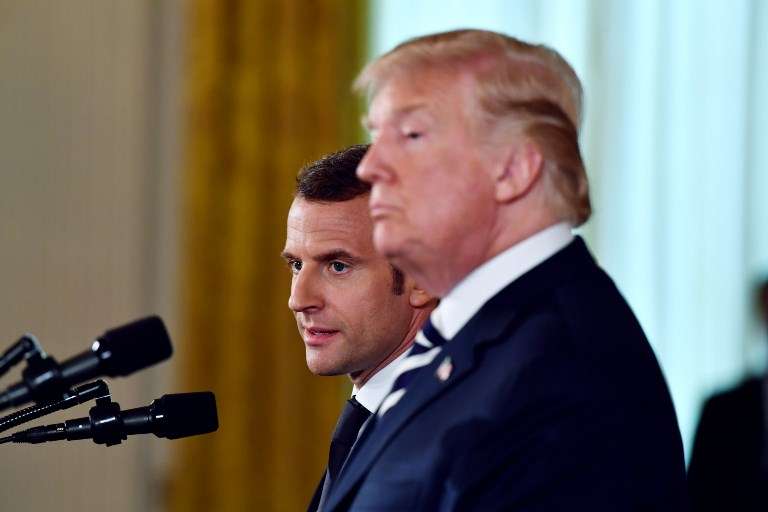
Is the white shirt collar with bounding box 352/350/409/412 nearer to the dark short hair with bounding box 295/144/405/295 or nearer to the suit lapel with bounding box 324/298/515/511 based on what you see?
the dark short hair with bounding box 295/144/405/295

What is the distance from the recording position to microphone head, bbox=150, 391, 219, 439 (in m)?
1.86

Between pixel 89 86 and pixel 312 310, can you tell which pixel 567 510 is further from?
pixel 89 86

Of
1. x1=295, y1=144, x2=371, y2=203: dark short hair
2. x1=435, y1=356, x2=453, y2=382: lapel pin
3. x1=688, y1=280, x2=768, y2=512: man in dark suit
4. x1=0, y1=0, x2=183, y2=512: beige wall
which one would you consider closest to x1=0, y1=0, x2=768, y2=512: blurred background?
x1=0, y1=0, x2=183, y2=512: beige wall

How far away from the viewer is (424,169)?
170cm

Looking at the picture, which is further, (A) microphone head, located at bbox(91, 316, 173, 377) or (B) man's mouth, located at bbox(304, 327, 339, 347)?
(B) man's mouth, located at bbox(304, 327, 339, 347)

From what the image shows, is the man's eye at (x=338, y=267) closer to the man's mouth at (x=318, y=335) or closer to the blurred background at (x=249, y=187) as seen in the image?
the man's mouth at (x=318, y=335)

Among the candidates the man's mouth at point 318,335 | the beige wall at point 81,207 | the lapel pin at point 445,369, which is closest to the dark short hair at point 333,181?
the man's mouth at point 318,335

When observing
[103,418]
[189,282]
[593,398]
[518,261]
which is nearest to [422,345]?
[518,261]

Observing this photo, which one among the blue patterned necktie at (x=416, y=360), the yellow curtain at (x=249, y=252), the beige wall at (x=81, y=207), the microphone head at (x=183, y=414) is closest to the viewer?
the blue patterned necktie at (x=416, y=360)

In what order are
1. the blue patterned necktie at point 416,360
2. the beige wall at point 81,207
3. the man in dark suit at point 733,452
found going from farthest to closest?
the beige wall at point 81,207 → the man in dark suit at point 733,452 → the blue patterned necktie at point 416,360

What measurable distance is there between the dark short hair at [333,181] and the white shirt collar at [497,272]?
2.04ft

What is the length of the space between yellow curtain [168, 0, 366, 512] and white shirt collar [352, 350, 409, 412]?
2.99 metres

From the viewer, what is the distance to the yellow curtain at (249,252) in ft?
17.1

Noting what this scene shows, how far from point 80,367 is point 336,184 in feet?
2.93
